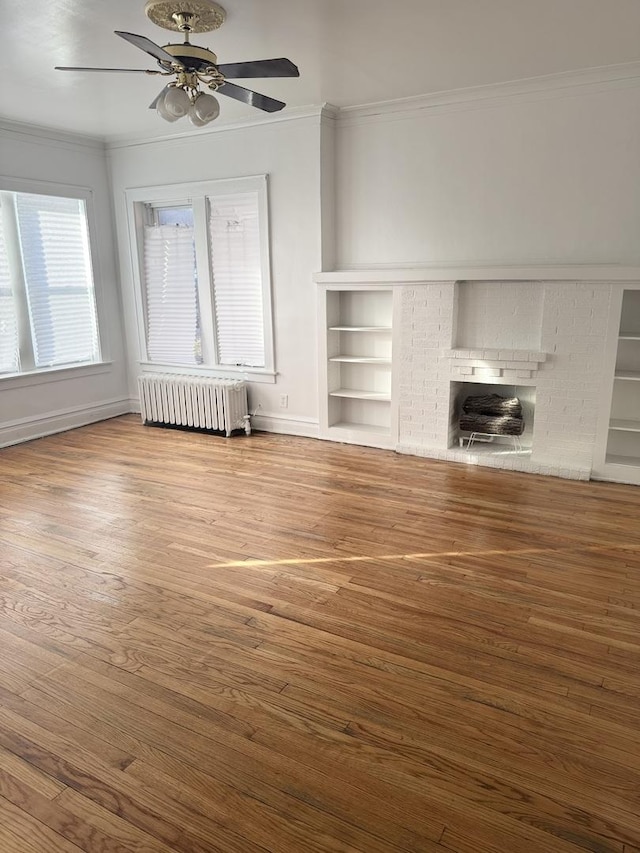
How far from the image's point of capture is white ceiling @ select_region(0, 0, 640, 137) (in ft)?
10.5

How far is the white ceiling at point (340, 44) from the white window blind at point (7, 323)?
1.37m

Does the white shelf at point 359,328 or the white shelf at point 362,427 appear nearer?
the white shelf at point 359,328

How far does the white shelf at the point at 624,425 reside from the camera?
449cm

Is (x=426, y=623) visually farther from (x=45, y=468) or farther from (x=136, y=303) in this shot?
(x=136, y=303)

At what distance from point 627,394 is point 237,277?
379cm

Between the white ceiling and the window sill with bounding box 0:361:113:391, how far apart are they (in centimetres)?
240

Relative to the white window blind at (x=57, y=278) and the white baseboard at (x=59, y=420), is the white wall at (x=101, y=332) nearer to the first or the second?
the white baseboard at (x=59, y=420)

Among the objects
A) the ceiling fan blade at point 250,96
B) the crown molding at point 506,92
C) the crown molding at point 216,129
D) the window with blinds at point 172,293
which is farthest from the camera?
the window with blinds at point 172,293

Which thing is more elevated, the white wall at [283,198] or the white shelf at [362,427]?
the white wall at [283,198]

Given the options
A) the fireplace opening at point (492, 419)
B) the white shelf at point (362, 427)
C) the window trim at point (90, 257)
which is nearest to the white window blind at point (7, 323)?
the window trim at point (90, 257)

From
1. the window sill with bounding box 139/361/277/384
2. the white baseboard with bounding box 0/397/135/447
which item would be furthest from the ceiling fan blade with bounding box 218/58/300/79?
the white baseboard with bounding box 0/397/135/447

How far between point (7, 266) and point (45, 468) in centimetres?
206

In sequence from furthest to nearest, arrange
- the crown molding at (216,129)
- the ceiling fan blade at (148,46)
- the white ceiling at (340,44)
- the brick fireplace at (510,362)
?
the crown molding at (216,129) → the brick fireplace at (510,362) → the white ceiling at (340,44) → the ceiling fan blade at (148,46)

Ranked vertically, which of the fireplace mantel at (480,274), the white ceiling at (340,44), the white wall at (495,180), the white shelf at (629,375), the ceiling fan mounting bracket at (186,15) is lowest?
the white shelf at (629,375)
